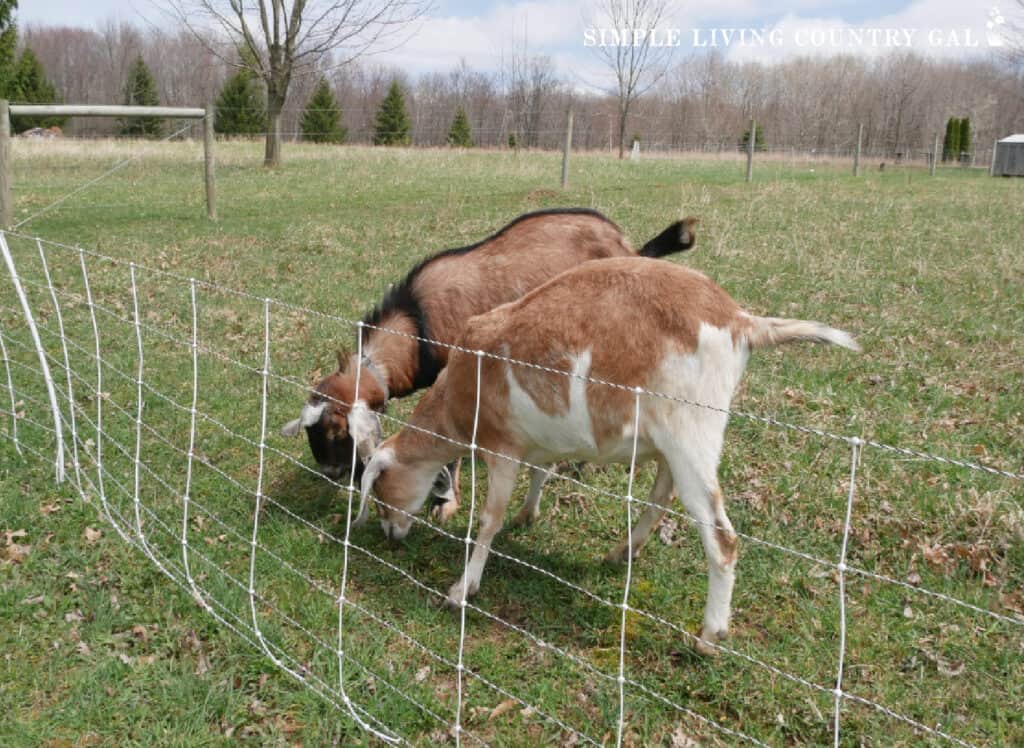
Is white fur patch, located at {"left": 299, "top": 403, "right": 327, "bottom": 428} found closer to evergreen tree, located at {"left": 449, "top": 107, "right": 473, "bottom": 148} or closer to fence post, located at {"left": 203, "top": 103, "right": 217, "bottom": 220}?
fence post, located at {"left": 203, "top": 103, "right": 217, "bottom": 220}

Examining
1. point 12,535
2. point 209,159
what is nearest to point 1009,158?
point 209,159

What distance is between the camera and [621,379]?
3.46m

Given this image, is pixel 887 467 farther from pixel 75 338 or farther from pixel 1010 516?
pixel 75 338

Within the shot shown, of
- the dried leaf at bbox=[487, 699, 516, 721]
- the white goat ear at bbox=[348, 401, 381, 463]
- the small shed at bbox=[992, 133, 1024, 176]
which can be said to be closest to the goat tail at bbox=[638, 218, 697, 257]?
the white goat ear at bbox=[348, 401, 381, 463]

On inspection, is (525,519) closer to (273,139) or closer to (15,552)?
(15,552)

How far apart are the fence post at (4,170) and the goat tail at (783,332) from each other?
37.9ft

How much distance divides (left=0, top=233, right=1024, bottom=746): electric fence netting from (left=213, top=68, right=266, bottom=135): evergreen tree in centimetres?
4019

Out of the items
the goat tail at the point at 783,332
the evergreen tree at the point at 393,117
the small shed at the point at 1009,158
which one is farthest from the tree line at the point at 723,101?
the goat tail at the point at 783,332

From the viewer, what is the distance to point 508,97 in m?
59.6

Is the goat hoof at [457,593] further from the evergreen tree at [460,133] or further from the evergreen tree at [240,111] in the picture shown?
the evergreen tree at [240,111]

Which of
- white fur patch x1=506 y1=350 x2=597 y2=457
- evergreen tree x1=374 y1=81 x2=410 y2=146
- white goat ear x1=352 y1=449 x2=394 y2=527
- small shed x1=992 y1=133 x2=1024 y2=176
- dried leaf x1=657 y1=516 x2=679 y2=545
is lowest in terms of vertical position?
dried leaf x1=657 y1=516 x2=679 y2=545

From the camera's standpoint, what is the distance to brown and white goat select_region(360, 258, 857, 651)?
338cm

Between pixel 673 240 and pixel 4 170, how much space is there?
33.6 ft

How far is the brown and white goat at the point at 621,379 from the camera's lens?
3385 millimetres
